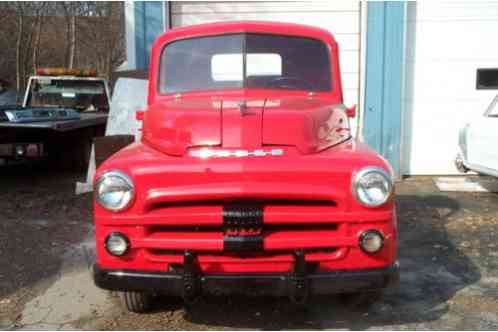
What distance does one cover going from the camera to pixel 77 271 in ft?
13.9

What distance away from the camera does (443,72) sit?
324 inches

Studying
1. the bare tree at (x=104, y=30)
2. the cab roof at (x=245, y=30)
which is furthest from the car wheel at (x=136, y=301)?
the bare tree at (x=104, y=30)

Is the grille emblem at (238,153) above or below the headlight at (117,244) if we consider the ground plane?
above

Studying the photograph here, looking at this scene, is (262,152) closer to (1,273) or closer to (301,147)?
(301,147)

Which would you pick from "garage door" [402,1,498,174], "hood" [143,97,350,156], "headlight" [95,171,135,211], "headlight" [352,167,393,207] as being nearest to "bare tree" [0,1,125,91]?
"garage door" [402,1,498,174]

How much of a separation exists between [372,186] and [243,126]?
81 cm

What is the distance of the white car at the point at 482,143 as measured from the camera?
6.40 m

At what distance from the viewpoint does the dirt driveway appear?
129 inches

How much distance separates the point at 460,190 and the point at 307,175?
5.33 metres

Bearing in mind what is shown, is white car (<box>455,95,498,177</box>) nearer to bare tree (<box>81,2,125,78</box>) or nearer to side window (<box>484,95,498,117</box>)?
side window (<box>484,95,498,117</box>)

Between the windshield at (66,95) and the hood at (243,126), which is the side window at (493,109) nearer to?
the hood at (243,126)

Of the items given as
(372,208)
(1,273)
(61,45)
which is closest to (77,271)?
(1,273)

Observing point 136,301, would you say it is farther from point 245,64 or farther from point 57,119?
point 57,119

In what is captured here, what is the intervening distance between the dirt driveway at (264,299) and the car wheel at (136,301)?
0.06 m
